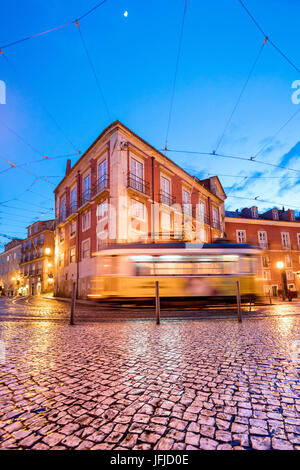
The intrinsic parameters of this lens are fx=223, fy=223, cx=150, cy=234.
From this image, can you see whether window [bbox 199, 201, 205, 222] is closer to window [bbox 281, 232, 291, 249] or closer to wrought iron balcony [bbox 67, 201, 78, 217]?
window [bbox 281, 232, 291, 249]

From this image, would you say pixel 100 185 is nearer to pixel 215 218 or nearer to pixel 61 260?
pixel 61 260

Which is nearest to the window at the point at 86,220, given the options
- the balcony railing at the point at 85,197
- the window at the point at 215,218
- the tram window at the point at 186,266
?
the balcony railing at the point at 85,197

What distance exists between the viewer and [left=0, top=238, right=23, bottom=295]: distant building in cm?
4454

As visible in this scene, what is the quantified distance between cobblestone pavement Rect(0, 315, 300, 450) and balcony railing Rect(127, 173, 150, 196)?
15080 mm

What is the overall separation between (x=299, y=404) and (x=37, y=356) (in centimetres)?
318

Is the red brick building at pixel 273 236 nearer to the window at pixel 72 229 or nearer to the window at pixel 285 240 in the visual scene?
the window at pixel 285 240

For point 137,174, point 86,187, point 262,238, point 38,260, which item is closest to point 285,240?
point 262,238

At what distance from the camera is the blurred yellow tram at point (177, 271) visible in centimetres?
1026

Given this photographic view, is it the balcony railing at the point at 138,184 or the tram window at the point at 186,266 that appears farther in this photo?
the balcony railing at the point at 138,184

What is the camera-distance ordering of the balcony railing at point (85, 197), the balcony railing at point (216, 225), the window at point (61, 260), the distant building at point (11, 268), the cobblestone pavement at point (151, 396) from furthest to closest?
the distant building at point (11, 268) < the balcony railing at point (216, 225) < the window at point (61, 260) < the balcony railing at point (85, 197) < the cobblestone pavement at point (151, 396)

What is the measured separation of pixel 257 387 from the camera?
6.98ft

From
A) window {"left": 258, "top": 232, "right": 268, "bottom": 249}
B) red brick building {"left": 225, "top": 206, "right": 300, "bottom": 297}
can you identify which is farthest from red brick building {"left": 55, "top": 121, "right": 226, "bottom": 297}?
window {"left": 258, "top": 232, "right": 268, "bottom": 249}

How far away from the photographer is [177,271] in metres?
10.4

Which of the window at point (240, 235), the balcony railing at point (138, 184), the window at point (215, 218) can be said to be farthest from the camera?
the window at point (240, 235)
